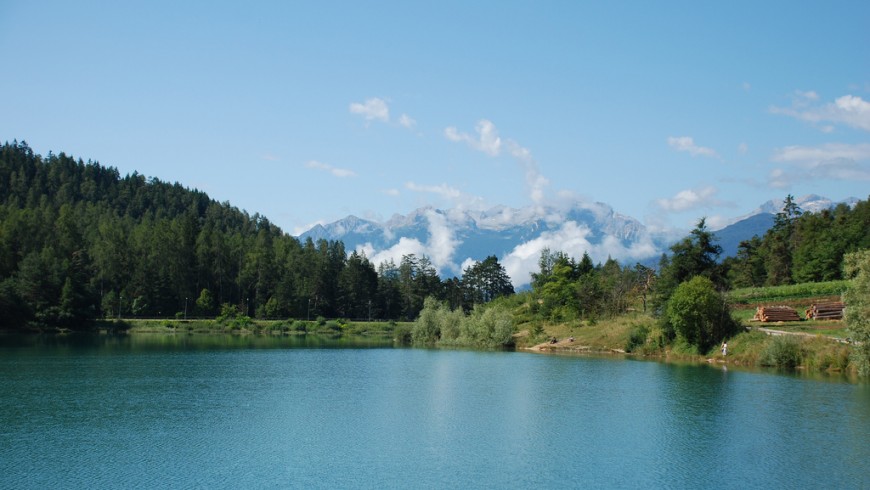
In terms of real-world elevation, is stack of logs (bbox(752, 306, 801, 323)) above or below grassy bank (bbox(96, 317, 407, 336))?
above

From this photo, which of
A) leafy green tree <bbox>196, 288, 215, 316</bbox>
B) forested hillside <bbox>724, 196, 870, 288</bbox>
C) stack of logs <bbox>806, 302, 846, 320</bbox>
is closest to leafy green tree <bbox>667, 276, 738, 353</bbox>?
stack of logs <bbox>806, 302, 846, 320</bbox>

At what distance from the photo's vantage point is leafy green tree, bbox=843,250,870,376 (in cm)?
5288

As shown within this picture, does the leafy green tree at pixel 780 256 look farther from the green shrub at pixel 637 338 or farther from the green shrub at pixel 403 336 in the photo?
the green shrub at pixel 403 336

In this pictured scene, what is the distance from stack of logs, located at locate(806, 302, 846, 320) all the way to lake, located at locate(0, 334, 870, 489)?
64.0 ft

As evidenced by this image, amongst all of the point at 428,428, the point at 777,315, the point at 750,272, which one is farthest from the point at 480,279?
the point at 428,428

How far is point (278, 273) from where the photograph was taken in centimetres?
17800

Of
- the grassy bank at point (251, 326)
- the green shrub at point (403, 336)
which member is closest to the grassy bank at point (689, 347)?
the green shrub at point (403, 336)

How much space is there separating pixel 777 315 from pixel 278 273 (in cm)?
12489

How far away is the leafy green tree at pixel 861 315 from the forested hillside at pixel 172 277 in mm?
119568

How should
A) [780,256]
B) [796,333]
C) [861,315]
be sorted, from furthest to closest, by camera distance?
[780,256] < [796,333] < [861,315]

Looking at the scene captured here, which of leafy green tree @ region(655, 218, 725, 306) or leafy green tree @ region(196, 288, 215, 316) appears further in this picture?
leafy green tree @ region(196, 288, 215, 316)

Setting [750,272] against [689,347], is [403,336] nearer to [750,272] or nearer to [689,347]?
[689,347]

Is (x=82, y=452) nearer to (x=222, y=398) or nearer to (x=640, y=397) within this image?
(x=222, y=398)

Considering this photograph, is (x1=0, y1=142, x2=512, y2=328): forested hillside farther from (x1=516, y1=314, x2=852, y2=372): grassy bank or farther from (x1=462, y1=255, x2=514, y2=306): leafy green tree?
(x1=516, y1=314, x2=852, y2=372): grassy bank
